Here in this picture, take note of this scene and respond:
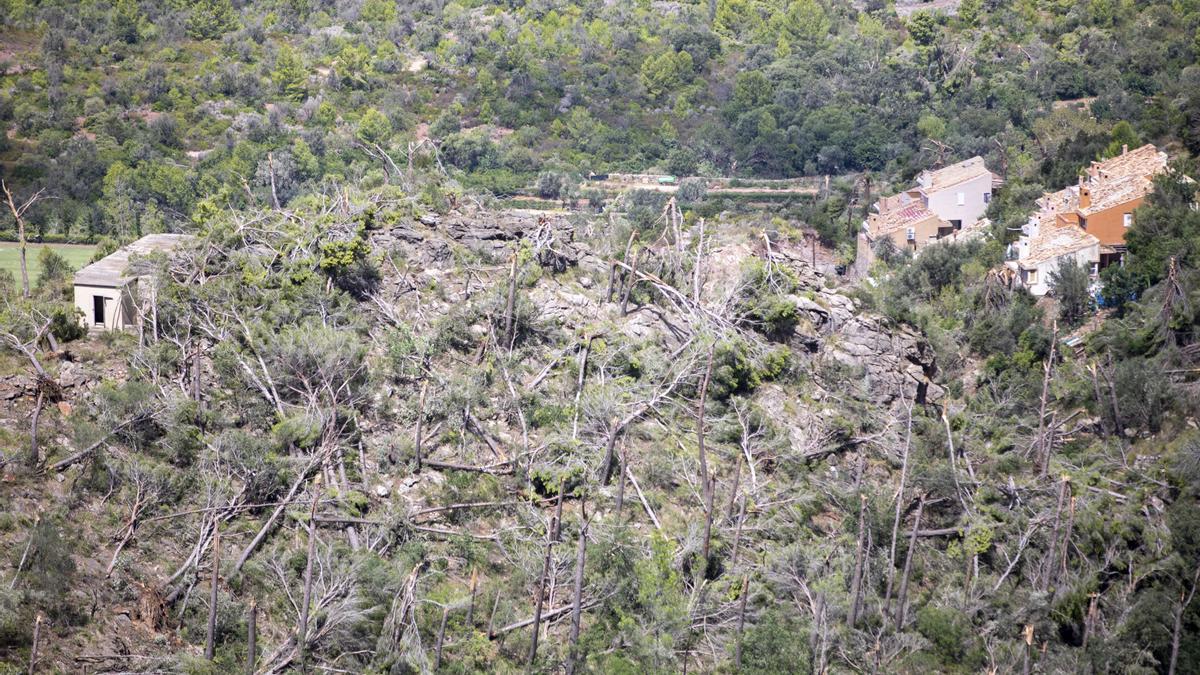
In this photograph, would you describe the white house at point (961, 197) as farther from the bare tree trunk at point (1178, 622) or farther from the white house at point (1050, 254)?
the bare tree trunk at point (1178, 622)

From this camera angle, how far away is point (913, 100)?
241 feet

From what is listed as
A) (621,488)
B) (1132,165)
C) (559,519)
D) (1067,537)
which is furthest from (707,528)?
(1132,165)

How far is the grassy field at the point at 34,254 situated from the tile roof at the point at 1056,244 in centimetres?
2471

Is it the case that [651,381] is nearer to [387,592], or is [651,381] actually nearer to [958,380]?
[387,592]

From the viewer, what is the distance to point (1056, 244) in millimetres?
38281

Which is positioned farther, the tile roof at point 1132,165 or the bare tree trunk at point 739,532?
the tile roof at point 1132,165

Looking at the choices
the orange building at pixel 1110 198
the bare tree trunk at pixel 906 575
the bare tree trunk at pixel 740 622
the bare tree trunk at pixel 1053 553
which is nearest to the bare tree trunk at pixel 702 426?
the bare tree trunk at pixel 740 622

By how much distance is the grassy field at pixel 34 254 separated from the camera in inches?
1380

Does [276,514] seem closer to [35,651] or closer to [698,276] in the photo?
[35,651]

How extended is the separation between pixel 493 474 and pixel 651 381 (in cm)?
352

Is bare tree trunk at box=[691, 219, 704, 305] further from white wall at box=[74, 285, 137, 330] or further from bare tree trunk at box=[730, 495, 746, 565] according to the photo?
white wall at box=[74, 285, 137, 330]

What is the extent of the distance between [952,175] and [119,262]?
31967mm

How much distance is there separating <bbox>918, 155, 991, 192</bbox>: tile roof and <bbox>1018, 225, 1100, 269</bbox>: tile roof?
9.18 metres

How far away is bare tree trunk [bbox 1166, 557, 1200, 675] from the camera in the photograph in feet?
73.2
